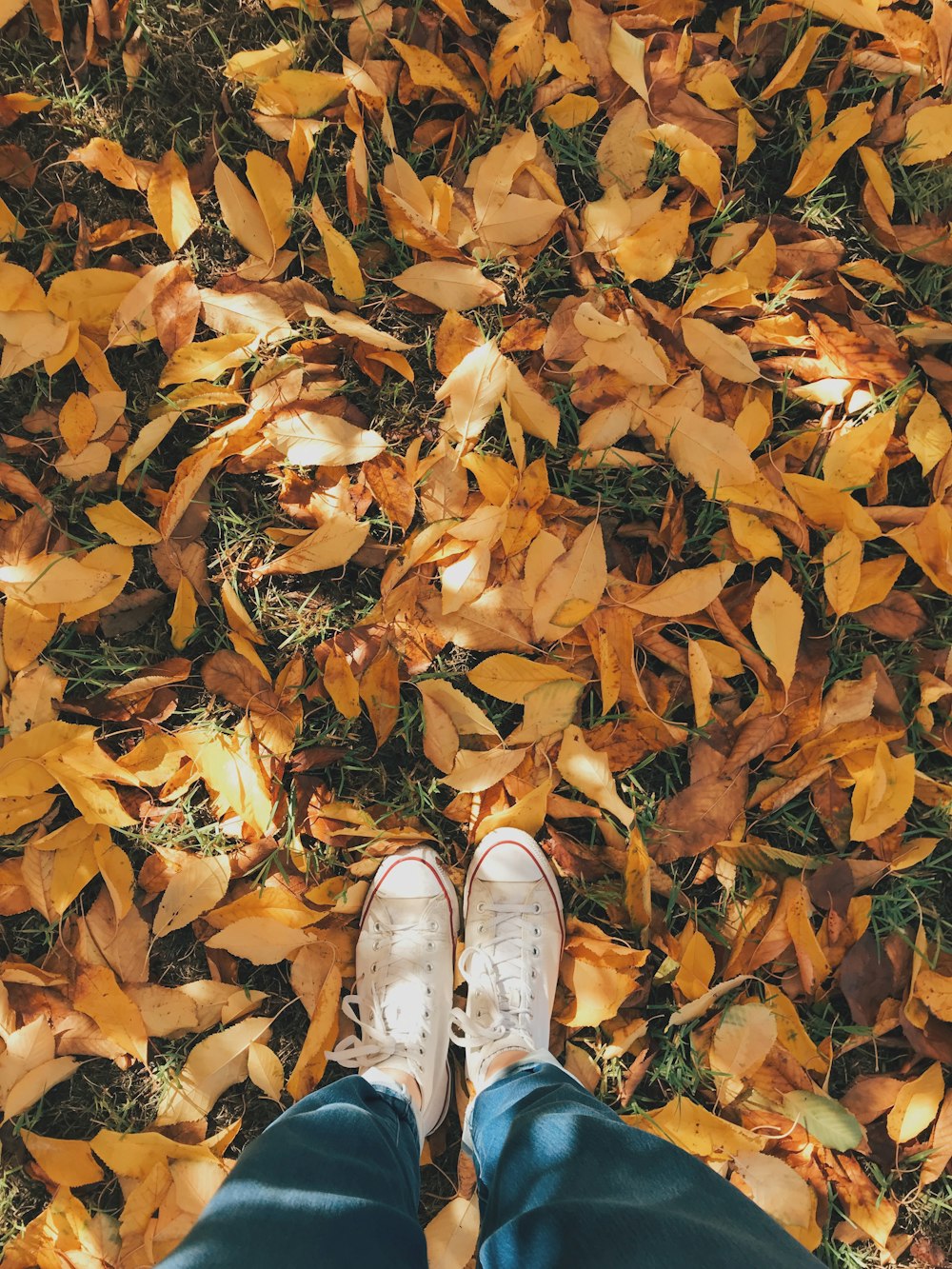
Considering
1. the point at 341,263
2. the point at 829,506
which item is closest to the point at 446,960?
the point at 829,506

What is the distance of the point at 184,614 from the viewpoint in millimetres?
1547

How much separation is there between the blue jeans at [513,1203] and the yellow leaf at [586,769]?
1.58ft

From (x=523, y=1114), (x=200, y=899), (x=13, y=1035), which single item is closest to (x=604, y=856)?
(x=523, y=1114)

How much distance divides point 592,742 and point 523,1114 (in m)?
0.61

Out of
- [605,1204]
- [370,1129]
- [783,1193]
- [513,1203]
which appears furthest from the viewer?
[783,1193]

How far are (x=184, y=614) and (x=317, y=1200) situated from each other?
0.97 m

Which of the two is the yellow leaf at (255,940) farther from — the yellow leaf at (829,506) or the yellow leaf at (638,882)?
the yellow leaf at (829,506)

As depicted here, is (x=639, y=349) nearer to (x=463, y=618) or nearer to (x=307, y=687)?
(x=463, y=618)

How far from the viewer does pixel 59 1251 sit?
1457 mm

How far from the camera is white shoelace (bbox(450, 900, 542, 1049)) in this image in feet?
4.89

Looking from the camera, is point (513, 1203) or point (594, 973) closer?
point (513, 1203)

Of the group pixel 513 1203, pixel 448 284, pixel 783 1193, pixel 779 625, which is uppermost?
pixel 448 284

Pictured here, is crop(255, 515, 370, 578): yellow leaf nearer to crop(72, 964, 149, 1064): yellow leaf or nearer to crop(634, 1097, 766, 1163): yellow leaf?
crop(72, 964, 149, 1064): yellow leaf

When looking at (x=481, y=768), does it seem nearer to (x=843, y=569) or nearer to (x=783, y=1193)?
(x=843, y=569)
